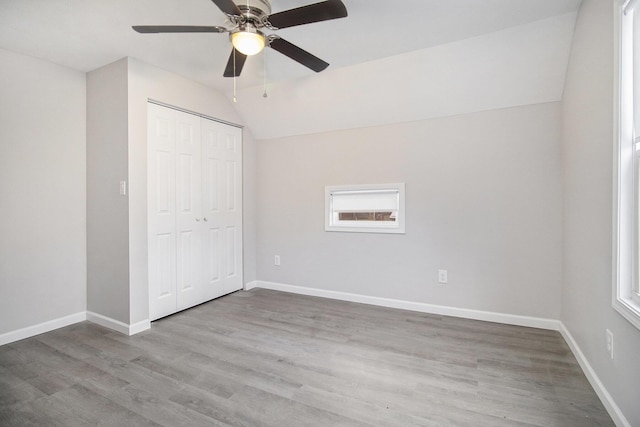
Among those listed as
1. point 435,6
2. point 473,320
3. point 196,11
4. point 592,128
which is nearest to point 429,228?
point 473,320

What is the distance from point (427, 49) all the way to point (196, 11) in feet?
5.84

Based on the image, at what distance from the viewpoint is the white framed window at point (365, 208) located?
3.27m

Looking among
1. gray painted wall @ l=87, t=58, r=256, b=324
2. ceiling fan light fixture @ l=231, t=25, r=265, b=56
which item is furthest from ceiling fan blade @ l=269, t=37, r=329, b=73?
gray painted wall @ l=87, t=58, r=256, b=324

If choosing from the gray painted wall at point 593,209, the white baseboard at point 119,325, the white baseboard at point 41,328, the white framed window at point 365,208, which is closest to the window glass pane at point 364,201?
the white framed window at point 365,208

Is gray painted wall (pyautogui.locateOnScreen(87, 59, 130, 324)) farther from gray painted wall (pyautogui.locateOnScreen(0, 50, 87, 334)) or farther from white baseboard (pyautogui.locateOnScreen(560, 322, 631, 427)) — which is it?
white baseboard (pyautogui.locateOnScreen(560, 322, 631, 427))

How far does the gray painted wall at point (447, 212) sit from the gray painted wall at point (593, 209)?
0.21 meters

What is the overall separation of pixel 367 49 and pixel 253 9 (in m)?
1.25

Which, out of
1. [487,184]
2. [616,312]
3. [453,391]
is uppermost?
[487,184]

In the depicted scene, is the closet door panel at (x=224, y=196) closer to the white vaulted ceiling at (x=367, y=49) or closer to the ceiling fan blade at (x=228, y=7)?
the white vaulted ceiling at (x=367, y=49)

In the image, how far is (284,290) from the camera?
3.90 m

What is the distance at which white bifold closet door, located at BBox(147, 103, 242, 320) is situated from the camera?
9.53ft

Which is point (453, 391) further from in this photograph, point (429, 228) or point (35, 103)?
point (35, 103)

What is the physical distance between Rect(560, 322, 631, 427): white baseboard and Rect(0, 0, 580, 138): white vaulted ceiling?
1960 millimetres

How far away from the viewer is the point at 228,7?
148cm
